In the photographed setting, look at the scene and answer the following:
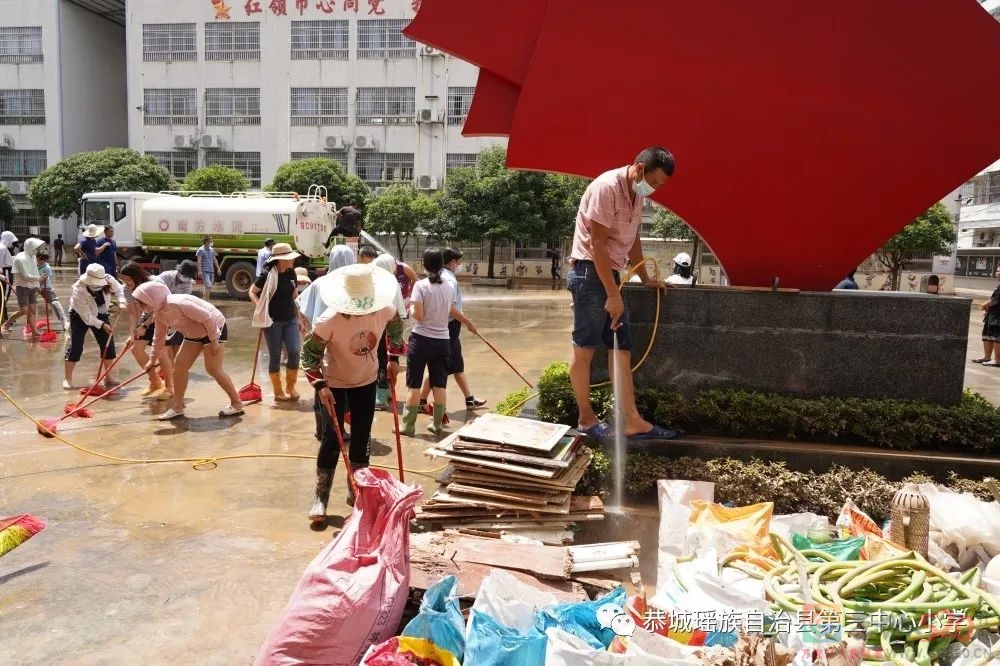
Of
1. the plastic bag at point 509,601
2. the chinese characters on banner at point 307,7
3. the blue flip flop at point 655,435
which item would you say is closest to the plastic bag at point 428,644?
the plastic bag at point 509,601

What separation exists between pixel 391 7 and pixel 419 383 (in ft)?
102

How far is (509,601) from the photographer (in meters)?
2.58

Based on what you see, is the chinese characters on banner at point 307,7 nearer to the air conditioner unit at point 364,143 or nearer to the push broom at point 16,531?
the air conditioner unit at point 364,143

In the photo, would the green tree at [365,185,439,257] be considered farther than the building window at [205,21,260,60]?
No

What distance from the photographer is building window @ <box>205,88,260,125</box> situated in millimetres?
33688

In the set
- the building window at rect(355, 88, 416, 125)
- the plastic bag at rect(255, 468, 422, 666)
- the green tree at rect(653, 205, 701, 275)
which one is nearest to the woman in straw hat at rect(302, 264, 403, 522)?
the plastic bag at rect(255, 468, 422, 666)

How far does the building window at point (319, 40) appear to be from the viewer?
33.1 meters

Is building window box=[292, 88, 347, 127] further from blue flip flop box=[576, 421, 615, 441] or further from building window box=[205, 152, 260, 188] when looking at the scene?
blue flip flop box=[576, 421, 615, 441]

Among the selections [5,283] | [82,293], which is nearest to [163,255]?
[5,283]

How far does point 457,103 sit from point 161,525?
102 ft

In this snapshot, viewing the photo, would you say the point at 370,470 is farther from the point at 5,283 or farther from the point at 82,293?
the point at 5,283

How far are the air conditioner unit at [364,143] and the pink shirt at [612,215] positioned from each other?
30286mm

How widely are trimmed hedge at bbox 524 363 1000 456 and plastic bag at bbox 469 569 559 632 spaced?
2.10m

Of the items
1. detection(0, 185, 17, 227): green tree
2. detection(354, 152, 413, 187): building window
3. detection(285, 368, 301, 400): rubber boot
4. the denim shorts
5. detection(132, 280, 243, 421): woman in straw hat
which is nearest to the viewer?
the denim shorts
